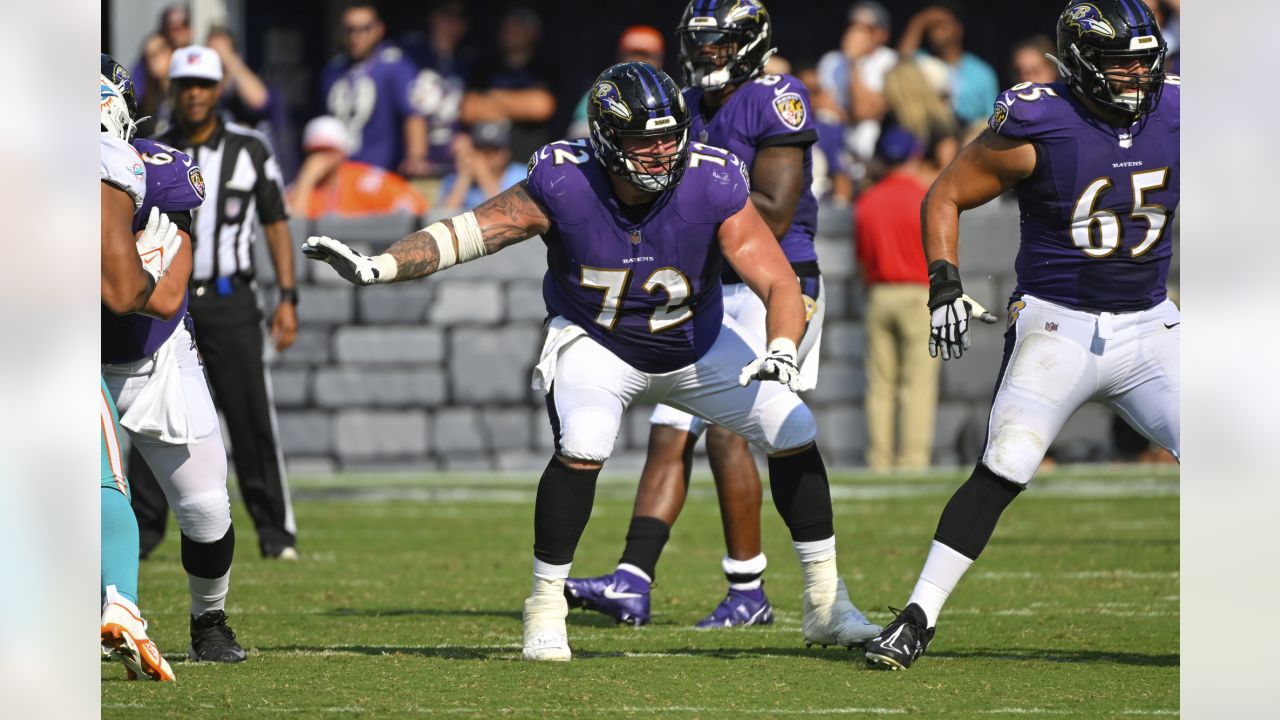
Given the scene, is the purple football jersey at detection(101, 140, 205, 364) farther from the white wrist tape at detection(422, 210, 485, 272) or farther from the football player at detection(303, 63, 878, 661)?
the white wrist tape at detection(422, 210, 485, 272)

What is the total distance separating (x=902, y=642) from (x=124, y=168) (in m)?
2.34

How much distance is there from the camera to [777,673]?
5.12 metres

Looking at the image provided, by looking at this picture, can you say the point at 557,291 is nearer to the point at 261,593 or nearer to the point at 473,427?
the point at 261,593

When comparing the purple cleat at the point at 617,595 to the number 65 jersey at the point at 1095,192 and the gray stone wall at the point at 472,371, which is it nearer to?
the number 65 jersey at the point at 1095,192

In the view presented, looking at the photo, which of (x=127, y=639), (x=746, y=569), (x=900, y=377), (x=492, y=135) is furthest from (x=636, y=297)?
(x=492, y=135)

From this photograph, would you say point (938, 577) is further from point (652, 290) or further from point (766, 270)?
point (652, 290)

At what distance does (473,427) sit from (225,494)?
7934 millimetres

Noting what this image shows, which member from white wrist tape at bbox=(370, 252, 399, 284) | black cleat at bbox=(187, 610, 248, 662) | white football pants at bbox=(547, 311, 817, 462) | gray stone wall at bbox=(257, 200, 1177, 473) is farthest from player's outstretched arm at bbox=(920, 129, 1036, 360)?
gray stone wall at bbox=(257, 200, 1177, 473)

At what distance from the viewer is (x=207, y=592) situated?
17.6 feet

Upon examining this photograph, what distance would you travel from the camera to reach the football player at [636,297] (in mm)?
5316

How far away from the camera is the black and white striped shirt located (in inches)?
325

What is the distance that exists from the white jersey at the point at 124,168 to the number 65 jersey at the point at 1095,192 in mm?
2275

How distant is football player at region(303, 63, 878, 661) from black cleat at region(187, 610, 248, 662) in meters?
0.81
